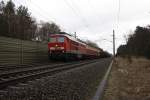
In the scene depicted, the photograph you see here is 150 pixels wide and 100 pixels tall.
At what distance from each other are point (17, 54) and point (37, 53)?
583 cm

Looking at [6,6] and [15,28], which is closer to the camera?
[15,28]

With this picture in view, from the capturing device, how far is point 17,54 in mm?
27344

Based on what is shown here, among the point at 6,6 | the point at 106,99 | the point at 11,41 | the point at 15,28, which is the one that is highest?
the point at 6,6

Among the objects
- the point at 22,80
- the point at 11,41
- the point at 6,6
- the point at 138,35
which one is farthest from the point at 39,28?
the point at 22,80

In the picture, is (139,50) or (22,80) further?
(139,50)

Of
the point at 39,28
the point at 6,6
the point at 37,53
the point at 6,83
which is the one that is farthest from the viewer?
the point at 39,28

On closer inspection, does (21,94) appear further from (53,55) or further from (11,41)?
(53,55)

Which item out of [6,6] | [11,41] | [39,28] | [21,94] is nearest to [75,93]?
[21,94]

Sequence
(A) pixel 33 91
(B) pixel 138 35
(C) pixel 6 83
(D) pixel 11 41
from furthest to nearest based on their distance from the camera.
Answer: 1. (B) pixel 138 35
2. (D) pixel 11 41
3. (C) pixel 6 83
4. (A) pixel 33 91

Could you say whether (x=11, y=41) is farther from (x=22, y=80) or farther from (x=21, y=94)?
(x=21, y=94)

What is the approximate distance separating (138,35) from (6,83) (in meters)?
64.9

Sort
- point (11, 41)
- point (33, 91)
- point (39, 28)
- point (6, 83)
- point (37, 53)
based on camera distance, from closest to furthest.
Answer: point (33, 91) < point (6, 83) < point (11, 41) < point (37, 53) < point (39, 28)

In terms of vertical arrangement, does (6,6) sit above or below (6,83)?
above

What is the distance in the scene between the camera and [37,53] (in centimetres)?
3306
